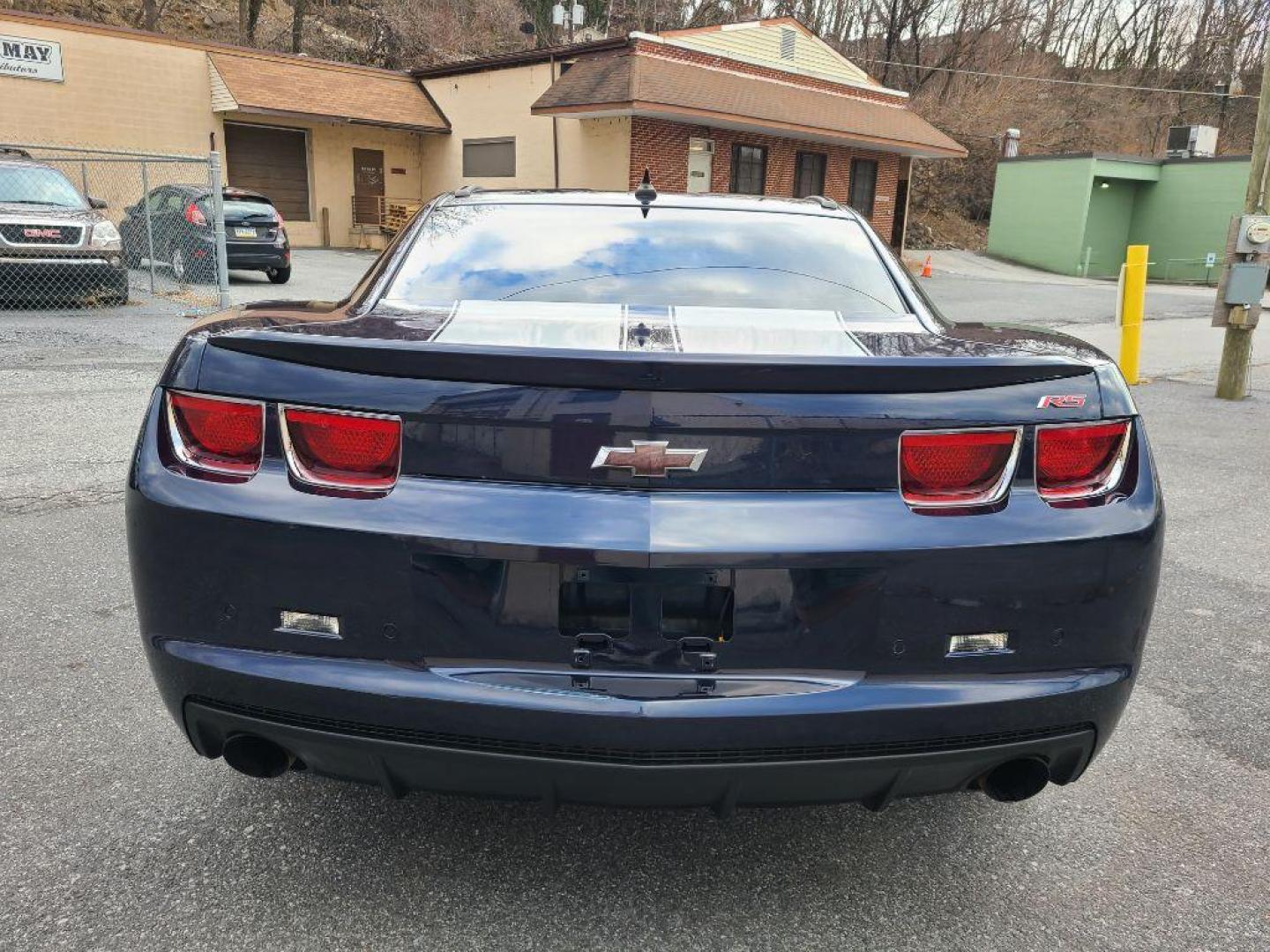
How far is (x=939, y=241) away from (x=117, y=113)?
28763 millimetres

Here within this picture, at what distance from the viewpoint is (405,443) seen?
6.38 feet

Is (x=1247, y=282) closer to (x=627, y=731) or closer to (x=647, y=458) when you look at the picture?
(x=647, y=458)

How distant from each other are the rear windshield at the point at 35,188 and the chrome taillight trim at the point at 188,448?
12432 millimetres

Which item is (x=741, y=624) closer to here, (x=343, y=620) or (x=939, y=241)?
(x=343, y=620)

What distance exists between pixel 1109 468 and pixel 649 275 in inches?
51.4

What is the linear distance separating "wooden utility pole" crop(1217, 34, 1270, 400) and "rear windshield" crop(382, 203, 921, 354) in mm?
8181

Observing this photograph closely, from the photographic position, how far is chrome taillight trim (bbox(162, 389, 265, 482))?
201 cm

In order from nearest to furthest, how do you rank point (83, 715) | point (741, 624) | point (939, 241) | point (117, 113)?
point (741, 624) → point (83, 715) → point (117, 113) → point (939, 241)

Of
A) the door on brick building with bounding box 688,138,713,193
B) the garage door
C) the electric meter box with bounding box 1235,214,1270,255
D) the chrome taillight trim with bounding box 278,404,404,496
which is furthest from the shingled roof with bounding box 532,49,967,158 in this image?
the chrome taillight trim with bounding box 278,404,404,496

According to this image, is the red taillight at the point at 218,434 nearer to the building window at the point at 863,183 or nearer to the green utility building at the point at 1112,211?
the building window at the point at 863,183

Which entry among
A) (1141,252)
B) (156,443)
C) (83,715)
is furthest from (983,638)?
(1141,252)

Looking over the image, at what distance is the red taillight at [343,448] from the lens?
195 centimetres

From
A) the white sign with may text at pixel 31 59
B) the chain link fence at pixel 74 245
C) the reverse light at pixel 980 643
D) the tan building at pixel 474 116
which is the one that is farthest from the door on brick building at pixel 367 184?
the reverse light at pixel 980 643

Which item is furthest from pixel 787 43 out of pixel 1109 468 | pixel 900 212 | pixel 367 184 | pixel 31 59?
pixel 1109 468
